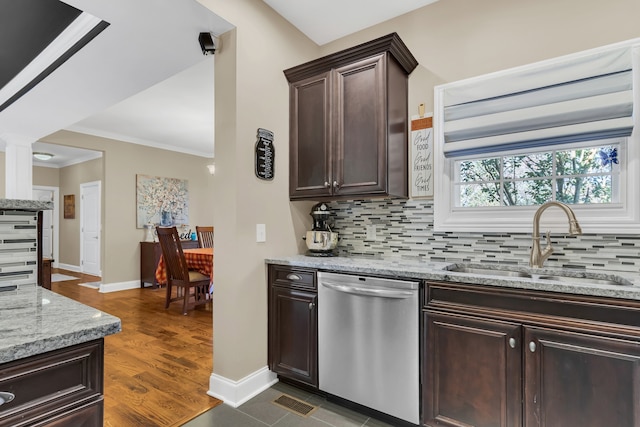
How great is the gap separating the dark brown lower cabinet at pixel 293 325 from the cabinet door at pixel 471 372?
2.37 feet

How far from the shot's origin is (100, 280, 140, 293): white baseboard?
5.39 m

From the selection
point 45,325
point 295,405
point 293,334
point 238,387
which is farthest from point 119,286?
point 45,325

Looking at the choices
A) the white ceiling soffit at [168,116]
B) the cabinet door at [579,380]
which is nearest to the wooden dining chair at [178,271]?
the white ceiling soffit at [168,116]

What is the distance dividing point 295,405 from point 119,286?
15.4 feet

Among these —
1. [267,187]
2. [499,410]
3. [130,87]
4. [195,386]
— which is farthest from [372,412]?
[130,87]

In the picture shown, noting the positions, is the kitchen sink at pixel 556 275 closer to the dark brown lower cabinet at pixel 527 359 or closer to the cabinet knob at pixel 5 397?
the dark brown lower cabinet at pixel 527 359

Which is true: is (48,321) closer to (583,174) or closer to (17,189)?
(583,174)

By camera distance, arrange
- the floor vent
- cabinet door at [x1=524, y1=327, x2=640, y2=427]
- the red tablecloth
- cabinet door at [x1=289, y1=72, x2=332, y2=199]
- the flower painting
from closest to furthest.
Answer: cabinet door at [x1=524, y1=327, x2=640, y2=427]
the floor vent
cabinet door at [x1=289, y1=72, x2=332, y2=199]
the red tablecloth
the flower painting

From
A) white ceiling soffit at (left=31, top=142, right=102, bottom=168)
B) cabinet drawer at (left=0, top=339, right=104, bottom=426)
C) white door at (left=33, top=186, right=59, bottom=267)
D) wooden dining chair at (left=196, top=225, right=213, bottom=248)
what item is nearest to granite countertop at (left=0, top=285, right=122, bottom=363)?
cabinet drawer at (left=0, top=339, right=104, bottom=426)

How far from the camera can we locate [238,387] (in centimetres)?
211

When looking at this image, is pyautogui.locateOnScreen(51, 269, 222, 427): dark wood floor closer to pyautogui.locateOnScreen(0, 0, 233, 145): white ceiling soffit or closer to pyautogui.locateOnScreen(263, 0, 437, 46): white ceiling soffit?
pyautogui.locateOnScreen(0, 0, 233, 145): white ceiling soffit

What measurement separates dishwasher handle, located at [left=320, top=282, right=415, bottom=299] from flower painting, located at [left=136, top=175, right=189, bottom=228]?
5.01 m

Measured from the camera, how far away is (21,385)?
0.69m

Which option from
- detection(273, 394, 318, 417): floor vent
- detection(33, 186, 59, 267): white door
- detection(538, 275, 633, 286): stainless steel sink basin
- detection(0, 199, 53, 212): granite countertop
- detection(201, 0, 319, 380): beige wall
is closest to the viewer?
detection(0, 199, 53, 212): granite countertop
